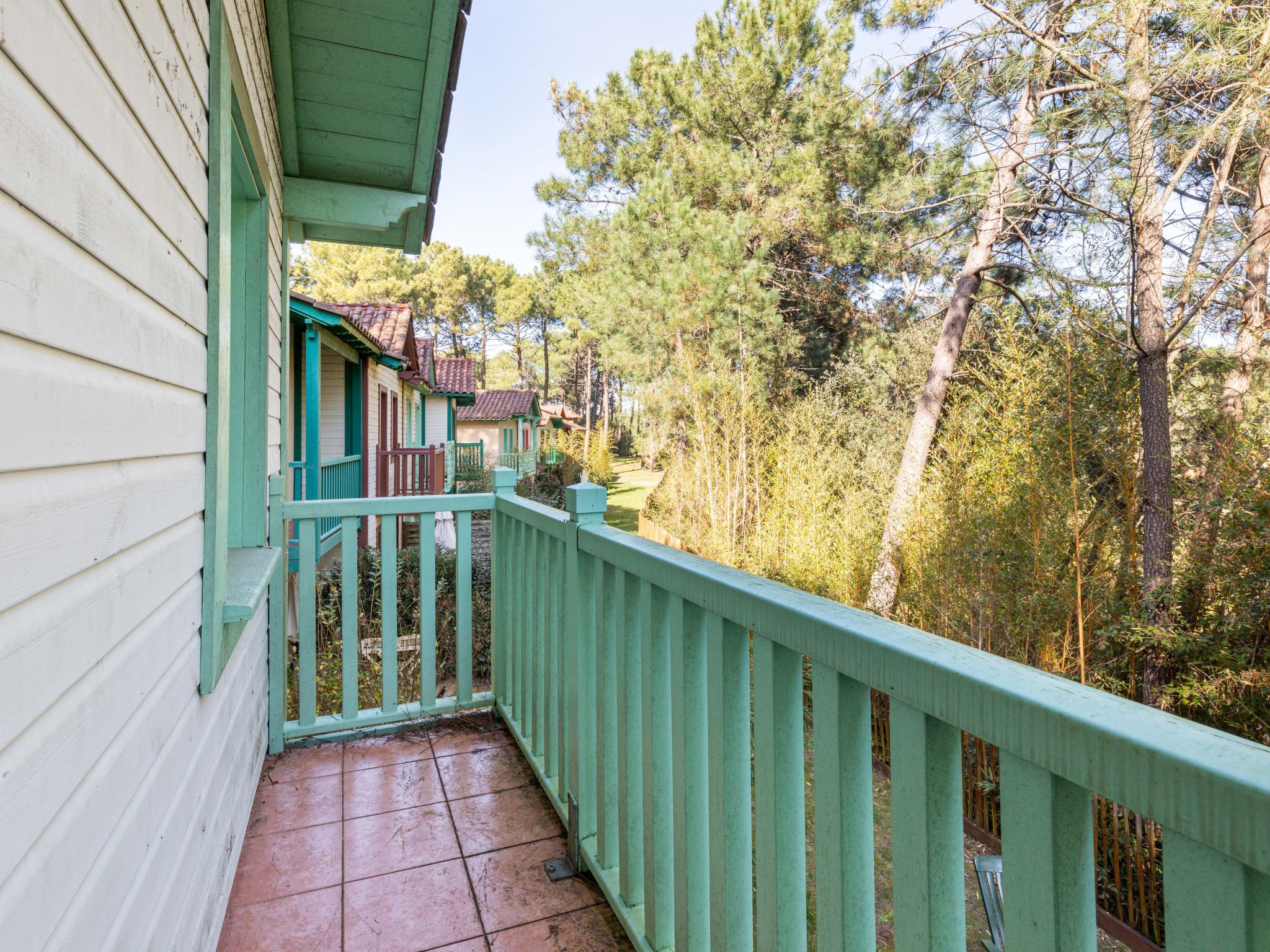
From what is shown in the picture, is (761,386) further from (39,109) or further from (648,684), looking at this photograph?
(39,109)

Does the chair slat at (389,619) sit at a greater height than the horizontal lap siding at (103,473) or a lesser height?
lesser

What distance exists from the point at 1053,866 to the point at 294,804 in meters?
2.37

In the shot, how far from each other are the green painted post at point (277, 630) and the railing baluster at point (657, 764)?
176cm

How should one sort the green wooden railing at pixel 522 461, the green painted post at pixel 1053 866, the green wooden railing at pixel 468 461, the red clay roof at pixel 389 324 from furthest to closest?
1. the green wooden railing at pixel 522 461
2. the green wooden railing at pixel 468 461
3. the red clay roof at pixel 389 324
4. the green painted post at pixel 1053 866

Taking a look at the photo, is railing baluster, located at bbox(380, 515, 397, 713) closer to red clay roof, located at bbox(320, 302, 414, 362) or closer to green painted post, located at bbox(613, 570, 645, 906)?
green painted post, located at bbox(613, 570, 645, 906)

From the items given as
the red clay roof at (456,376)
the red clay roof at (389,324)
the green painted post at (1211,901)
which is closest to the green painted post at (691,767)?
the green painted post at (1211,901)

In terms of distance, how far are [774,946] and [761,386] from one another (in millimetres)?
9152

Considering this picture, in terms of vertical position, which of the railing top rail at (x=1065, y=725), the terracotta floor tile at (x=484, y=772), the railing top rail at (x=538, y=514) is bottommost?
the terracotta floor tile at (x=484, y=772)

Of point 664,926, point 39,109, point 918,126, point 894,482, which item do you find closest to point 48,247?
point 39,109

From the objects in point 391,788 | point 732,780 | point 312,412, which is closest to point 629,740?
point 732,780

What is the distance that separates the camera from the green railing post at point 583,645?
1831mm

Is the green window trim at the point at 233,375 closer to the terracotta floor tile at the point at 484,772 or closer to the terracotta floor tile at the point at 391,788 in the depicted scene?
the terracotta floor tile at the point at 391,788

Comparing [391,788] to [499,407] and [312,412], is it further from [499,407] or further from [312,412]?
[499,407]

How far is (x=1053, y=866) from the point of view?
0.60m
